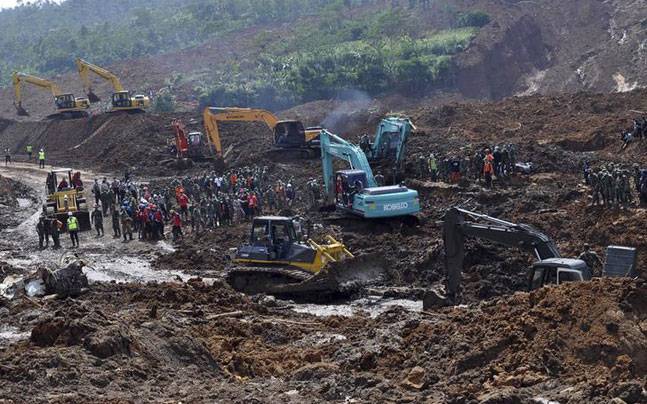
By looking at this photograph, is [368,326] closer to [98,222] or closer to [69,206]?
[98,222]

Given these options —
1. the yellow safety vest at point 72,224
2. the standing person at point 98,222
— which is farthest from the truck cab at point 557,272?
the standing person at point 98,222

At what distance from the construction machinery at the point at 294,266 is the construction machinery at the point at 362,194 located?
4.98 metres

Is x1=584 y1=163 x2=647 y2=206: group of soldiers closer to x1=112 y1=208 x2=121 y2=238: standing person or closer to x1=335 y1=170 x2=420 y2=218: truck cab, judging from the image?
x1=335 y1=170 x2=420 y2=218: truck cab

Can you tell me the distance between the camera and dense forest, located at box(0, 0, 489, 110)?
72438mm

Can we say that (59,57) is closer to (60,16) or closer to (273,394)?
(60,16)

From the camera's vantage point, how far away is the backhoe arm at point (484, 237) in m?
21.2

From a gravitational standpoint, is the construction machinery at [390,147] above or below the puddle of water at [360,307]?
above

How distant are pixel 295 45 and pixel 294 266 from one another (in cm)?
6822

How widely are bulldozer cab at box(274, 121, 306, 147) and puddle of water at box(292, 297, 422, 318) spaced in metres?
23.3

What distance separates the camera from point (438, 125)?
2077 inches

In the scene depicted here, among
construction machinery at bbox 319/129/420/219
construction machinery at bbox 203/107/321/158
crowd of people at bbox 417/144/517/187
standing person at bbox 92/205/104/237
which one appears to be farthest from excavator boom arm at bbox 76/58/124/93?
construction machinery at bbox 319/129/420/219

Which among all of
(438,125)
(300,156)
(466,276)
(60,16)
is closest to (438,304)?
(466,276)

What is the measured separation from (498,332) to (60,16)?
577ft

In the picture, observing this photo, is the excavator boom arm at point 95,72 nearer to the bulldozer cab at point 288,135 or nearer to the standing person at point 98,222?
the bulldozer cab at point 288,135
